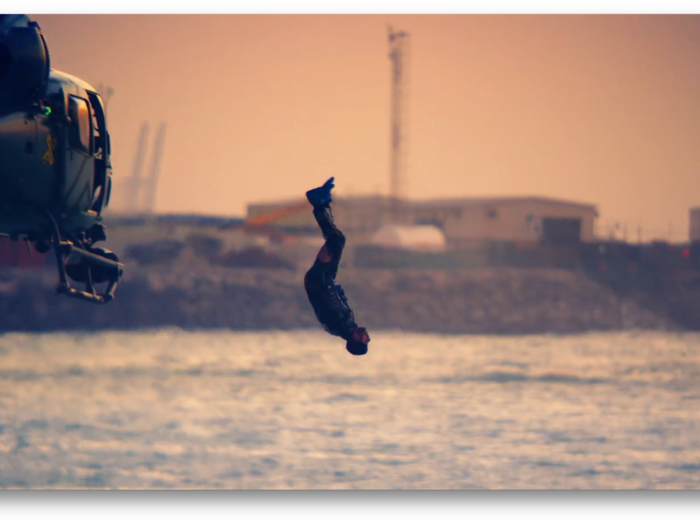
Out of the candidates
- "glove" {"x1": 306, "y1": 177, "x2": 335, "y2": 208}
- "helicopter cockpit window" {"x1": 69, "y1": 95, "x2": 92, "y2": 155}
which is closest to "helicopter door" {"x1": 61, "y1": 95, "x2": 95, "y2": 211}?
"helicopter cockpit window" {"x1": 69, "y1": 95, "x2": 92, "y2": 155}

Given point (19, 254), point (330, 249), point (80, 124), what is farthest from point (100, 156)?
point (19, 254)

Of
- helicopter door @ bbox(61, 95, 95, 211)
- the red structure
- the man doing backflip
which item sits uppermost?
helicopter door @ bbox(61, 95, 95, 211)

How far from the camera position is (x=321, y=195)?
187 inches

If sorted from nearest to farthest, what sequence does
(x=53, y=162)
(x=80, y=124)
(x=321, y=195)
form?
(x=321, y=195) < (x=53, y=162) < (x=80, y=124)

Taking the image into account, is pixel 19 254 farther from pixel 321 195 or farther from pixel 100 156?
pixel 321 195

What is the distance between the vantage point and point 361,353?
15.5 feet

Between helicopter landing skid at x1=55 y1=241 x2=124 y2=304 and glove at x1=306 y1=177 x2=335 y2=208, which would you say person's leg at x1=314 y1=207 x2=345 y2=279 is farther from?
helicopter landing skid at x1=55 y1=241 x2=124 y2=304

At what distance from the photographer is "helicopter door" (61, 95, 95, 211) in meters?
5.10

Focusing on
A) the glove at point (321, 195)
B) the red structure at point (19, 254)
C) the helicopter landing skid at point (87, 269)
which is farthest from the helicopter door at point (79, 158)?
the glove at point (321, 195)

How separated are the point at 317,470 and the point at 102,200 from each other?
185 meters

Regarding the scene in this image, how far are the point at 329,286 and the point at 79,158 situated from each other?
1.62m

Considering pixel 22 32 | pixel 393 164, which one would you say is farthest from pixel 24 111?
pixel 393 164

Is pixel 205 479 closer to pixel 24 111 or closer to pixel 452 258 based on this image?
pixel 452 258

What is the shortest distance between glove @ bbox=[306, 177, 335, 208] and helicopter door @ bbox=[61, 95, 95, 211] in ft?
4.06
